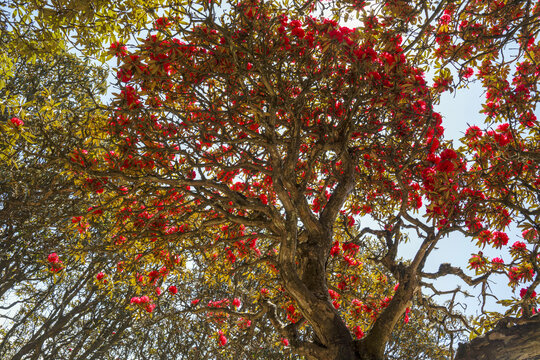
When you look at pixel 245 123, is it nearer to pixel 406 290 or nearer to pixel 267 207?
pixel 267 207

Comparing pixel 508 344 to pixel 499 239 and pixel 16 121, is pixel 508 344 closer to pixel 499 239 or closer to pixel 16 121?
pixel 499 239

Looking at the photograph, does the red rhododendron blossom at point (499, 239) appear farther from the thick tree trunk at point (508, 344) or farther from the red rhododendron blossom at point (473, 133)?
the thick tree trunk at point (508, 344)

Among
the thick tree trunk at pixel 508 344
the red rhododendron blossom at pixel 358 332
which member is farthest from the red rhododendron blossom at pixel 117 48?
the red rhododendron blossom at pixel 358 332

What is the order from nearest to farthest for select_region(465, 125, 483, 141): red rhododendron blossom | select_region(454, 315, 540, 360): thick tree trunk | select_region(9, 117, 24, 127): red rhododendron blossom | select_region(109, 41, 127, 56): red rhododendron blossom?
select_region(454, 315, 540, 360): thick tree trunk < select_region(109, 41, 127, 56): red rhododendron blossom < select_region(9, 117, 24, 127): red rhododendron blossom < select_region(465, 125, 483, 141): red rhododendron blossom

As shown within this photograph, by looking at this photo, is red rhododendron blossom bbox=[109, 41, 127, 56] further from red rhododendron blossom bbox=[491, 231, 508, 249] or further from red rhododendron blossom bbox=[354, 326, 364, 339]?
red rhododendron blossom bbox=[354, 326, 364, 339]

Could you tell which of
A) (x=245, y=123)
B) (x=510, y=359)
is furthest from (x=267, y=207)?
(x=510, y=359)

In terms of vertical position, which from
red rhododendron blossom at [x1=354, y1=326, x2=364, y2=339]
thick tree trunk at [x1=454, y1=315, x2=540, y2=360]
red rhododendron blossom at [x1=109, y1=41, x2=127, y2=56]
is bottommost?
thick tree trunk at [x1=454, y1=315, x2=540, y2=360]

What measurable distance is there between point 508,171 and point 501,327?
2422 mm

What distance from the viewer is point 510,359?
2.18 meters

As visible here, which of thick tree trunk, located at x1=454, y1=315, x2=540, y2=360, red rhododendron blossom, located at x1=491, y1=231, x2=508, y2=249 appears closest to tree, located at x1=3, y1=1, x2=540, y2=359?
red rhododendron blossom, located at x1=491, y1=231, x2=508, y2=249

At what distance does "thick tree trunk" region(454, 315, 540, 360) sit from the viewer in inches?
85.3

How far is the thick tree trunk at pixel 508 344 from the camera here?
2166 millimetres

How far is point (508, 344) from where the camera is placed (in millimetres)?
2213

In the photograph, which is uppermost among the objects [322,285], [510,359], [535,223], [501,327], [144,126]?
[144,126]
